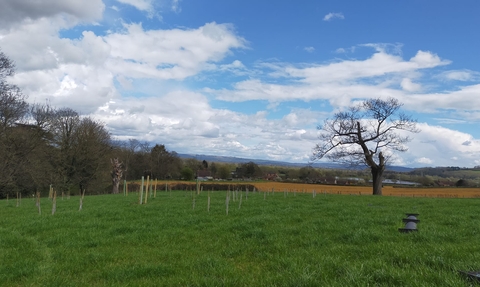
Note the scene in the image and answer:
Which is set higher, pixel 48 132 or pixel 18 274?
pixel 48 132

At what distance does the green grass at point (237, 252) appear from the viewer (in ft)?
19.2

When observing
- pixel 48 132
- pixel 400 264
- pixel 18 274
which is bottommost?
pixel 18 274

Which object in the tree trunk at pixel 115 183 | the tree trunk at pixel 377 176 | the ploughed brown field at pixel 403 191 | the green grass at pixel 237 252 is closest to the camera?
the green grass at pixel 237 252

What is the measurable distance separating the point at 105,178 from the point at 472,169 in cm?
11437

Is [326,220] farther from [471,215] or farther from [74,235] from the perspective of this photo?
[74,235]

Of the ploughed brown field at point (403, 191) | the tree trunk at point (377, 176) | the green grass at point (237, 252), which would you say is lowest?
the ploughed brown field at point (403, 191)

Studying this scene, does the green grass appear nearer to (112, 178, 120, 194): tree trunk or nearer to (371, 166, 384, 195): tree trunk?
(371, 166, 384, 195): tree trunk

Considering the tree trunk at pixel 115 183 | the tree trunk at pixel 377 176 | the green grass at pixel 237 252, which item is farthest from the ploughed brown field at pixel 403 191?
the green grass at pixel 237 252

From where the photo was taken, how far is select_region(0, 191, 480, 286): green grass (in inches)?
231

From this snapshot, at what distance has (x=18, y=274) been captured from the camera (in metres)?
7.18

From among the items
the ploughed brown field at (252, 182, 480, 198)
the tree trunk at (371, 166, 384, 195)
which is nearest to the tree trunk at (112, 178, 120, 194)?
the ploughed brown field at (252, 182, 480, 198)

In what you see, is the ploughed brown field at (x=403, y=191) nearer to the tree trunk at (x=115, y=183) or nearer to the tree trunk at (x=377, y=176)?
the tree trunk at (x=377, y=176)

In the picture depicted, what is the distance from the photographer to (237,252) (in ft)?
27.2

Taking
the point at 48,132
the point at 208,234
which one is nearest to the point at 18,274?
the point at 208,234
